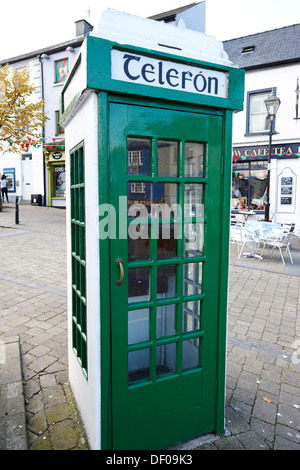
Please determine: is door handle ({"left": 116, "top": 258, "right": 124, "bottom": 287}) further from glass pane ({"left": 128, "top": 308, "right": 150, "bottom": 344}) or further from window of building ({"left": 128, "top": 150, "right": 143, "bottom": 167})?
window of building ({"left": 128, "top": 150, "right": 143, "bottom": 167})

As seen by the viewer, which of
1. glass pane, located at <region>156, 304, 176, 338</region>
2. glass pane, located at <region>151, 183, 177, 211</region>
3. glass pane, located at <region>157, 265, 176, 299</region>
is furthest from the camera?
glass pane, located at <region>156, 304, 176, 338</region>

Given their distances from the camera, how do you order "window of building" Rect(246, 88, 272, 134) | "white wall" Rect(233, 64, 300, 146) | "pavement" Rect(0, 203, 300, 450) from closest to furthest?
"pavement" Rect(0, 203, 300, 450), "white wall" Rect(233, 64, 300, 146), "window of building" Rect(246, 88, 272, 134)

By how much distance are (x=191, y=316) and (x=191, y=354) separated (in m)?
0.28

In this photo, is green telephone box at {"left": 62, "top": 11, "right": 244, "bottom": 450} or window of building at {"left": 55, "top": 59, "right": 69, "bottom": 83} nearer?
green telephone box at {"left": 62, "top": 11, "right": 244, "bottom": 450}

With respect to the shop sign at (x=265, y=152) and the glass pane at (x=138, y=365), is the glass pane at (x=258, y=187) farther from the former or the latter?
the glass pane at (x=138, y=365)

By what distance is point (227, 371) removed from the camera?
11.5 ft

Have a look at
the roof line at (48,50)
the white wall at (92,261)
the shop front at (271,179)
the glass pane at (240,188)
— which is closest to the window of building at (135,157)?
the white wall at (92,261)

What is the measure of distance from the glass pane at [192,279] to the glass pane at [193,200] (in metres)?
0.38

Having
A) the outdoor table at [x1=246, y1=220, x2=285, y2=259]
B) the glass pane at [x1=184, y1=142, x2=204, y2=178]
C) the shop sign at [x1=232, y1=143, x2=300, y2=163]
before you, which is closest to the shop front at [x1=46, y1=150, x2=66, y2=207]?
the shop sign at [x1=232, y1=143, x2=300, y2=163]

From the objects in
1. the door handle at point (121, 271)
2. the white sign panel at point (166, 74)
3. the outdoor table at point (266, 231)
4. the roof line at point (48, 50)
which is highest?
the roof line at point (48, 50)

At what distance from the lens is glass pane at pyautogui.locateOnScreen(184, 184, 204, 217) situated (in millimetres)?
2314

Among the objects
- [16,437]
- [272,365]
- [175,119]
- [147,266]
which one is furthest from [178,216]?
[272,365]

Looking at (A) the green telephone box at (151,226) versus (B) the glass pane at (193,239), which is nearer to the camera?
(A) the green telephone box at (151,226)

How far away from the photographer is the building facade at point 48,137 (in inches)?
788
